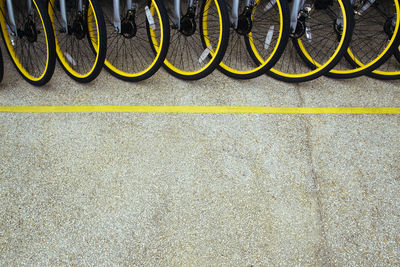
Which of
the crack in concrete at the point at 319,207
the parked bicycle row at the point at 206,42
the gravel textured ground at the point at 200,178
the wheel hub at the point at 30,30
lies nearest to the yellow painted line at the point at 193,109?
the gravel textured ground at the point at 200,178

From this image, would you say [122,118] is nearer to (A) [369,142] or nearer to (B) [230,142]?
(B) [230,142]

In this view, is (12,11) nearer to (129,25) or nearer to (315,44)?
(129,25)

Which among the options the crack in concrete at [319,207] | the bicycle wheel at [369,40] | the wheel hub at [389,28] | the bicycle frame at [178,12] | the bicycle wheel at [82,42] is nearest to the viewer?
the crack in concrete at [319,207]

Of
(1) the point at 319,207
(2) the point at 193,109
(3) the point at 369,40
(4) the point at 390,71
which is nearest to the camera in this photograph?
(1) the point at 319,207

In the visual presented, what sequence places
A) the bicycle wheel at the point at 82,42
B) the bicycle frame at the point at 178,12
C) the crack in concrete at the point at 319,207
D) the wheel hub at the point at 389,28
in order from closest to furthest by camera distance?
1. the crack in concrete at the point at 319,207
2. the bicycle wheel at the point at 82,42
3. the bicycle frame at the point at 178,12
4. the wheel hub at the point at 389,28

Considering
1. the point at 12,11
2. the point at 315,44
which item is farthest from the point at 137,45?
the point at 315,44

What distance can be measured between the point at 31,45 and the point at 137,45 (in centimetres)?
A: 113

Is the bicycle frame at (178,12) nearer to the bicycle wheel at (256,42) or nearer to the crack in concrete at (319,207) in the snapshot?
the bicycle wheel at (256,42)

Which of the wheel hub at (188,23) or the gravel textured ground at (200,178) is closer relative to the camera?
the gravel textured ground at (200,178)

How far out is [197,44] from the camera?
11.5ft

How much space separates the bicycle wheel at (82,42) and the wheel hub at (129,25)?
0.24 meters

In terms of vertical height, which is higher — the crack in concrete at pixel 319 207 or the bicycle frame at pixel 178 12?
the bicycle frame at pixel 178 12

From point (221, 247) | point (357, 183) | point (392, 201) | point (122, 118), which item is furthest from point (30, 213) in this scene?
point (392, 201)

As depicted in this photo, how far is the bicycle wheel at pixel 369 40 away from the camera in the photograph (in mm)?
2863
